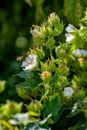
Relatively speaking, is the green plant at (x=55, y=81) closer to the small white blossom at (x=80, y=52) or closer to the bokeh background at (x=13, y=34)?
the small white blossom at (x=80, y=52)

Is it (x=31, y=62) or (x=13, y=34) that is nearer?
(x=31, y=62)

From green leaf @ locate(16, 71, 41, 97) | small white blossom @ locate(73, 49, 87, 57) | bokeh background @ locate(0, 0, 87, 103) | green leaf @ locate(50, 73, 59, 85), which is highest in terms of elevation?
bokeh background @ locate(0, 0, 87, 103)

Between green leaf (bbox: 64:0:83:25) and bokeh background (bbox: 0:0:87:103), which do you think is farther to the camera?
bokeh background (bbox: 0:0:87:103)

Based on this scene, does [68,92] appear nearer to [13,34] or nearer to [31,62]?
[31,62]

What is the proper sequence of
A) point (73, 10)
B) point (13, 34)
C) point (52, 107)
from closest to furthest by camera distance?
point (52, 107), point (73, 10), point (13, 34)

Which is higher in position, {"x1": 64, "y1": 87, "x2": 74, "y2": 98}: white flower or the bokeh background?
the bokeh background

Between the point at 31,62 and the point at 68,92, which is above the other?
the point at 31,62

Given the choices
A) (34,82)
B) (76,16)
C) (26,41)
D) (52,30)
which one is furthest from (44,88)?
(26,41)

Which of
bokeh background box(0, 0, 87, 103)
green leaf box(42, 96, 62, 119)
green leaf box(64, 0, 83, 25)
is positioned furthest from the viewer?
bokeh background box(0, 0, 87, 103)

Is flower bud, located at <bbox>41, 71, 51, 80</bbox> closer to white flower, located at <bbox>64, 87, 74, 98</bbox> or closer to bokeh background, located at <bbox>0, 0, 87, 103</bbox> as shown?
white flower, located at <bbox>64, 87, 74, 98</bbox>

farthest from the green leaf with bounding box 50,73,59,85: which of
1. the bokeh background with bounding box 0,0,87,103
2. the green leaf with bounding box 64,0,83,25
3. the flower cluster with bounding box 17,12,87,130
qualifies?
the bokeh background with bounding box 0,0,87,103

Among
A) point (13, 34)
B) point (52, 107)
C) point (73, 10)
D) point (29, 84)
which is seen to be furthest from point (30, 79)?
point (13, 34)

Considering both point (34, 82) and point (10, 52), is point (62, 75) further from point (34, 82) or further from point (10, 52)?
point (10, 52)
